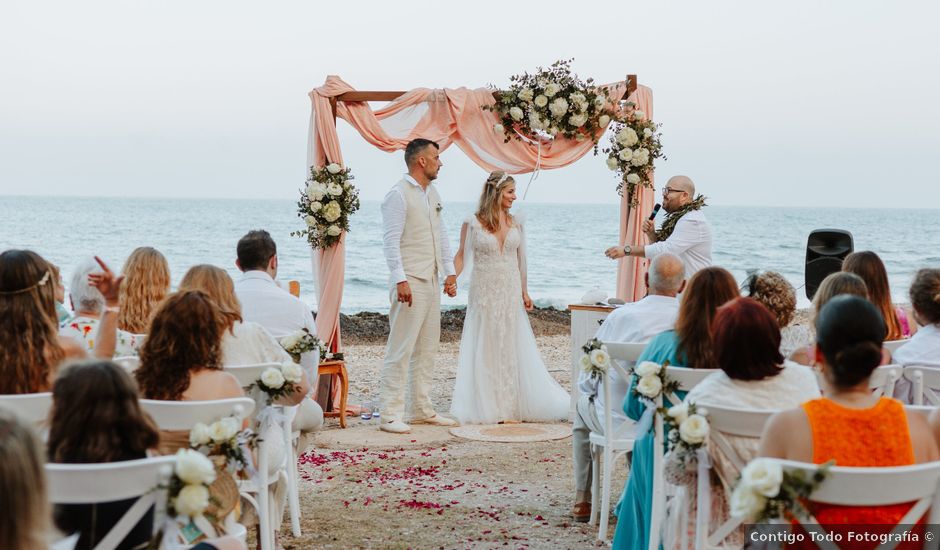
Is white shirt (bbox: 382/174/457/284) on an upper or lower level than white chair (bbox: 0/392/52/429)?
upper

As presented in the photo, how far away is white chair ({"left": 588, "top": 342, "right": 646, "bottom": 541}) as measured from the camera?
182 inches

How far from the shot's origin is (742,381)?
129 inches

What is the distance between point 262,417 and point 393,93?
475 cm

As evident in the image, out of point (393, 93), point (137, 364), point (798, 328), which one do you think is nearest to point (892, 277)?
point (393, 93)

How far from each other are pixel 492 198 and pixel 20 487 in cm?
623

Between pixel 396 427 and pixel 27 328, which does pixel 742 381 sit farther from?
pixel 396 427

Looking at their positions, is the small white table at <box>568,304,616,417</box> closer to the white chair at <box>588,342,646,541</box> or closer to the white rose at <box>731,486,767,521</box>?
the white chair at <box>588,342,646,541</box>

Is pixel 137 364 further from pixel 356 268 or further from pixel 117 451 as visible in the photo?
pixel 356 268

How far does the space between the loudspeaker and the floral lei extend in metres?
3.26

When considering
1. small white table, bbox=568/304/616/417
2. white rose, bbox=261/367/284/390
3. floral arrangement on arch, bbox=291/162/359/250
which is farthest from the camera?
floral arrangement on arch, bbox=291/162/359/250

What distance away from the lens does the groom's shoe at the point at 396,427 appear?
24.7ft

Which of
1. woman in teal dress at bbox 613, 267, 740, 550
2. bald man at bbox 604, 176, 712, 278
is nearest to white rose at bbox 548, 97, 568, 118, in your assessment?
bald man at bbox 604, 176, 712, 278

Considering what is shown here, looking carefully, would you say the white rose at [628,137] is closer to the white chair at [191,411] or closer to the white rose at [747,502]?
the white chair at [191,411]

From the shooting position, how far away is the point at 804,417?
270 centimetres
